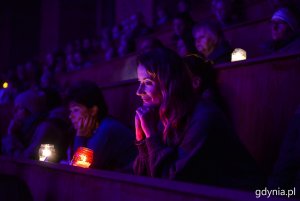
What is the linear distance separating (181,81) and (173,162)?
0.36m

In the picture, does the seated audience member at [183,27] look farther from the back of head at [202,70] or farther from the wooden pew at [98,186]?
the wooden pew at [98,186]

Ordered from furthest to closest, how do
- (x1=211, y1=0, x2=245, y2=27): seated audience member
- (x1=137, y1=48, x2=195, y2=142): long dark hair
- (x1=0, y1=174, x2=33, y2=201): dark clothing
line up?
1. (x1=211, y1=0, x2=245, y2=27): seated audience member
2. (x1=137, y1=48, x2=195, y2=142): long dark hair
3. (x1=0, y1=174, x2=33, y2=201): dark clothing

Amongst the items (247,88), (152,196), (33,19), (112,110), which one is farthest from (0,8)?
(152,196)

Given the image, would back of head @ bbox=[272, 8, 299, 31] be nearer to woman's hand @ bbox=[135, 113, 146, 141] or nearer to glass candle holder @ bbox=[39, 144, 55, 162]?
woman's hand @ bbox=[135, 113, 146, 141]

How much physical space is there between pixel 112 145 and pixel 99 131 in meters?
0.12

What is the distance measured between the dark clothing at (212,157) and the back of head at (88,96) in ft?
3.46

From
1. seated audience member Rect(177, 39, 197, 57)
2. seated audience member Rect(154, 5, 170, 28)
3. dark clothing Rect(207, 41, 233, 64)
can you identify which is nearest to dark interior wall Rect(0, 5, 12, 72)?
seated audience member Rect(154, 5, 170, 28)

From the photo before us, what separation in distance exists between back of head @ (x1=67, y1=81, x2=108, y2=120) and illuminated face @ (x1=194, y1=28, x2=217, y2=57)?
1.09 m

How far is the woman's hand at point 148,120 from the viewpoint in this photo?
6.61 feet

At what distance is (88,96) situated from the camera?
276 cm

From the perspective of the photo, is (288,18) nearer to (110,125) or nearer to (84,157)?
(110,125)

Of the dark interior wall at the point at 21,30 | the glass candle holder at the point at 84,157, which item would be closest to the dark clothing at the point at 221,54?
the glass candle holder at the point at 84,157

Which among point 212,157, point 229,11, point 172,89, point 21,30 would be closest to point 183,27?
point 229,11

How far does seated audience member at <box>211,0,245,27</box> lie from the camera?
4.68m
